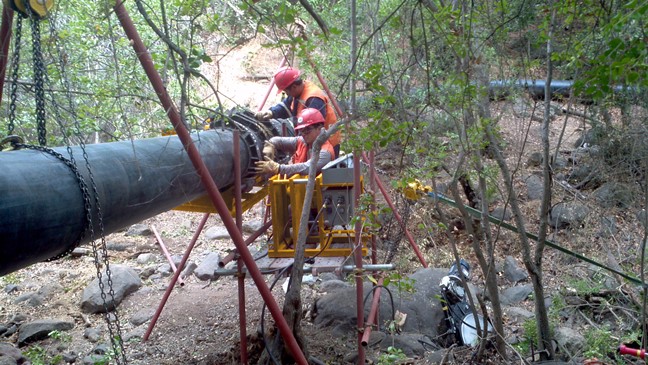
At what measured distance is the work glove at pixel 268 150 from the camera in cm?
548

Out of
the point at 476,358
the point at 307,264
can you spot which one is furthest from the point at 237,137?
the point at 476,358

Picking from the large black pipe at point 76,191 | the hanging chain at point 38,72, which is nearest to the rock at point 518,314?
the large black pipe at point 76,191

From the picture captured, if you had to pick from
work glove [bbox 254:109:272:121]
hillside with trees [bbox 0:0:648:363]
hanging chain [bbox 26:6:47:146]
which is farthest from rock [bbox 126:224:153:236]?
hanging chain [bbox 26:6:47:146]

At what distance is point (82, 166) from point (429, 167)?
2346mm

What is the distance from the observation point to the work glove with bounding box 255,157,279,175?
5320 millimetres

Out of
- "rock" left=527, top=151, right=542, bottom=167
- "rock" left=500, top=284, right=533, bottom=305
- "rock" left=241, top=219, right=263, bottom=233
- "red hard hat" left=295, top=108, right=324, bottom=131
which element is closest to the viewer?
"red hard hat" left=295, top=108, right=324, bottom=131

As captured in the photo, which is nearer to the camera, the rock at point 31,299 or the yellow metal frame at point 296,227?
the yellow metal frame at point 296,227

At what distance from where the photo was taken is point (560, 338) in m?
5.72

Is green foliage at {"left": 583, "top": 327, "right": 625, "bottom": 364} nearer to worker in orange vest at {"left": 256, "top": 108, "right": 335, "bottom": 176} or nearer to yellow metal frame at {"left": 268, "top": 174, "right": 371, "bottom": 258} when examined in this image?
yellow metal frame at {"left": 268, "top": 174, "right": 371, "bottom": 258}

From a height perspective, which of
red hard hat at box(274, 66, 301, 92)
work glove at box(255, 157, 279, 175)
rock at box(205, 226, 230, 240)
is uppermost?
red hard hat at box(274, 66, 301, 92)

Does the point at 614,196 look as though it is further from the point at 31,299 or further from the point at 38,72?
the point at 38,72

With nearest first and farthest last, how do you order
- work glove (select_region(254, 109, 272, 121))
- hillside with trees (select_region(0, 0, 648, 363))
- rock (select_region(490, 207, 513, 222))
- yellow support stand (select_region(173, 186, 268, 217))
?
hillside with trees (select_region(0, 0, 648, 363))
yellow support stand (select_region(173, 186, 268, 217))
work glove (select_region(254, 109, 272, 121))
rock (select_region(490, 207, 513, 222))

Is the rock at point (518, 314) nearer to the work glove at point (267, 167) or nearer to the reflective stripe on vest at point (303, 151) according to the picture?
the reflective stripe on vest at point (303, 151)

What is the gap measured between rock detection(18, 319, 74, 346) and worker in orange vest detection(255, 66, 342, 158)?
125 inches
